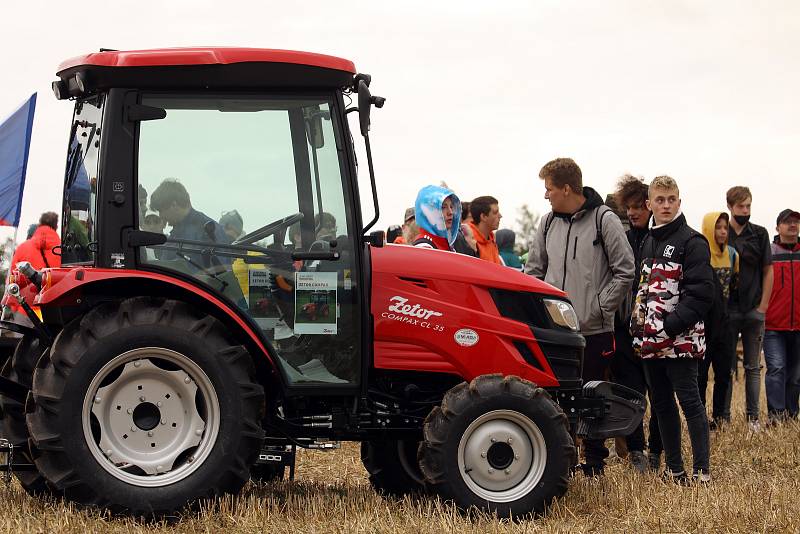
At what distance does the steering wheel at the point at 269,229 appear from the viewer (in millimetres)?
6320

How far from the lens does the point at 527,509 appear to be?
6465mm

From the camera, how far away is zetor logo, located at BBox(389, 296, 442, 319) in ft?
21.6

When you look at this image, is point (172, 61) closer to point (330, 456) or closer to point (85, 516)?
point (85, 516)

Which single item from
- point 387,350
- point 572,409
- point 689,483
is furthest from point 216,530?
point 689,483

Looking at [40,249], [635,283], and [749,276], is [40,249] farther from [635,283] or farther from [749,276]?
[749,276]

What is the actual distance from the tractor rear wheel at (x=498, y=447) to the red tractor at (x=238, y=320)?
0.03ft

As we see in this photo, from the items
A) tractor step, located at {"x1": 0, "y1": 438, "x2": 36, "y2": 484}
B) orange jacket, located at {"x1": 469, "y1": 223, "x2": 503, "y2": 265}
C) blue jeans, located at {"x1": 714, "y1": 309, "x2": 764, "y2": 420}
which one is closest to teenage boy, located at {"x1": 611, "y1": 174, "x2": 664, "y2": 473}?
orange jacket, located at {"x1": 469, "y1": 223, "x2": 503, "y2": 265}

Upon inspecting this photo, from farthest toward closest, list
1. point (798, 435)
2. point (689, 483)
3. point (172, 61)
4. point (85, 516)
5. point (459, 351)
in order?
point (798, 435) → point (689, 483) → point (459, 351) → point (172, 61) → point (85, 516)

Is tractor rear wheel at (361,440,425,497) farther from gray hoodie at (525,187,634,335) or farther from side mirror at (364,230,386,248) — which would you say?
gray hoodie at (525,187,634,335)

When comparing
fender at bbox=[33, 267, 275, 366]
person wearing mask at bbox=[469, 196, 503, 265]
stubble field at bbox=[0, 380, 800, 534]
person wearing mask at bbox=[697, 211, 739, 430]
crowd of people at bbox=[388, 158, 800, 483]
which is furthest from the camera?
person wearing mask at bbox=[469, 196, 503, 265]

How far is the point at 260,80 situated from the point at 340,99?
0.43 meters

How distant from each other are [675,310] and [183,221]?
3.15 m

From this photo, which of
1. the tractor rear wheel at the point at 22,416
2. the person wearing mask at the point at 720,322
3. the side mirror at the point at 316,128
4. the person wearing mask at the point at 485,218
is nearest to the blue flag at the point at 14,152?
the person wearing mask at the point at 485,218

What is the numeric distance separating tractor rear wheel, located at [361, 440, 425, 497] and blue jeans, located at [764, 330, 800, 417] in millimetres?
5081
